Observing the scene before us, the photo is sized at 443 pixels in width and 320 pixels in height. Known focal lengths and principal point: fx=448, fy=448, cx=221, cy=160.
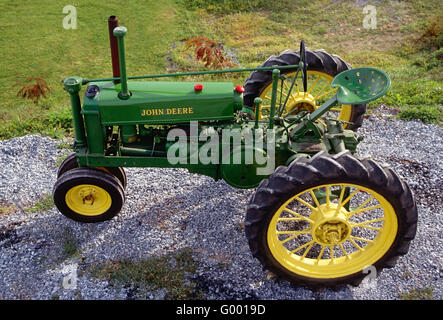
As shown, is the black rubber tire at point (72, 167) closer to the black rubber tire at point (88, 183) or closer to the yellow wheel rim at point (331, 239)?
the black rubber tire at point (88, 183)

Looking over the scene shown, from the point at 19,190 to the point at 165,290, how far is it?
2205mm

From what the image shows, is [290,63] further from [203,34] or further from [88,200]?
[203,34]

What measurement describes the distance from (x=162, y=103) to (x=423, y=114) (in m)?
3.97

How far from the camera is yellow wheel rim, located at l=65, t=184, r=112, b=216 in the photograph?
4.24 meters

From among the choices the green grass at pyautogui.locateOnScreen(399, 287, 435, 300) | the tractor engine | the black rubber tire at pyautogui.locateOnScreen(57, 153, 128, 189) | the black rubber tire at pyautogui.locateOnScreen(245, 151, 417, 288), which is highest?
the tractor engine

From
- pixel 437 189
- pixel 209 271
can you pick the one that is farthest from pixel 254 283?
pixel 437 189

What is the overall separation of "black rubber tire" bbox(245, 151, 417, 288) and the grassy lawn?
3.79m

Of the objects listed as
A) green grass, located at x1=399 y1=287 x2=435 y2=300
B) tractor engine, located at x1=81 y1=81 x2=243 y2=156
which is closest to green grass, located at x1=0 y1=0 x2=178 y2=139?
tractor engine, located at x1=81 y1=81 x2=243 y2=156

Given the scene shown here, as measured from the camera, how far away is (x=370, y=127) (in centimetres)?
607

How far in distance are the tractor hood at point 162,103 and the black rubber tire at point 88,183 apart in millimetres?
524

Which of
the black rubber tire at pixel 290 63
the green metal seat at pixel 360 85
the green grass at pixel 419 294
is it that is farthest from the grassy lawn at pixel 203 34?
the green grass at pixel 419 294

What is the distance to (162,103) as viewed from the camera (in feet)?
13.2

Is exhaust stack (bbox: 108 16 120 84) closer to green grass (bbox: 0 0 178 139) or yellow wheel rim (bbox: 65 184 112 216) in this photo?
yellow wheel rim (bbox: 65 184 112 216)

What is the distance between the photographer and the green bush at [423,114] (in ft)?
20.2
